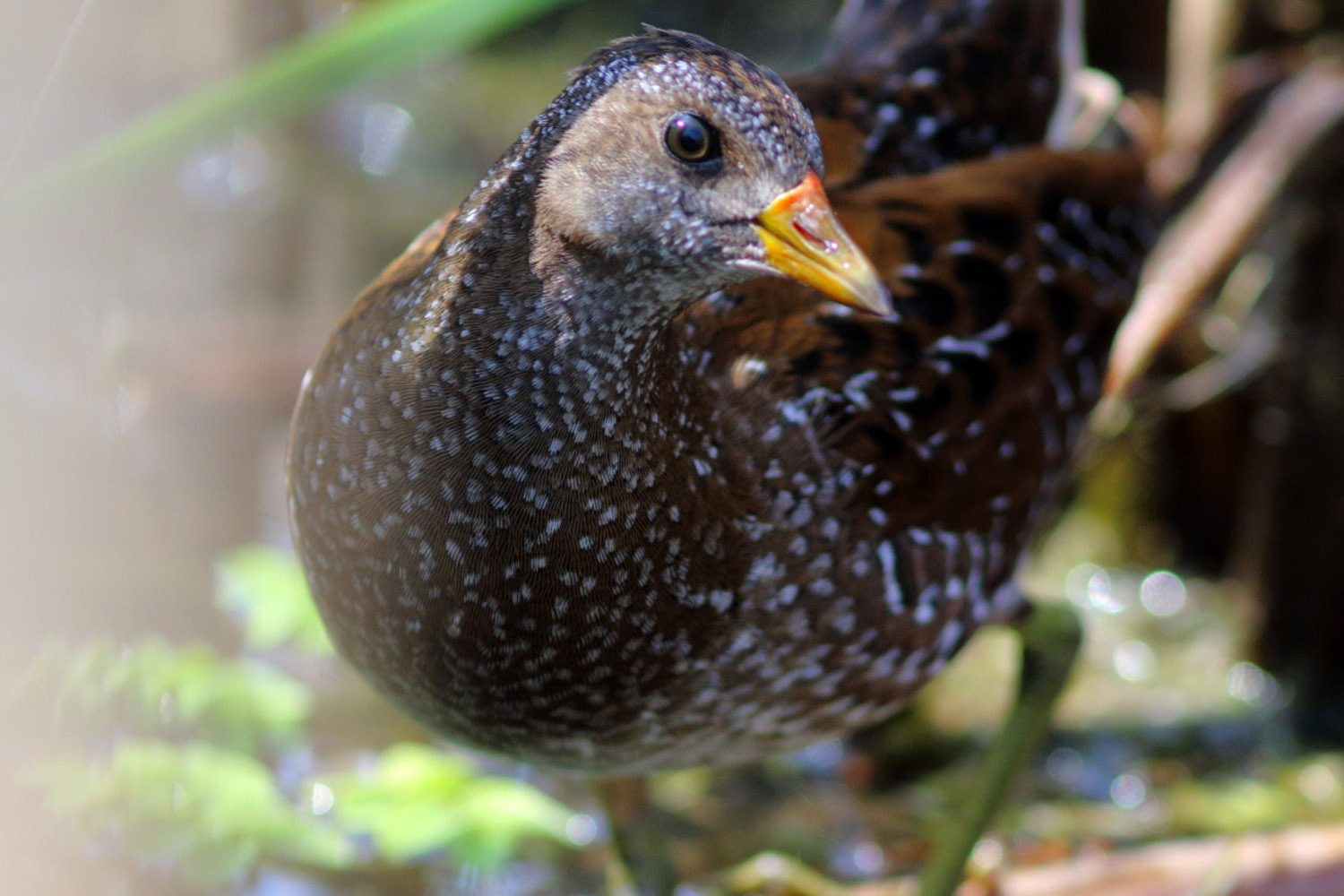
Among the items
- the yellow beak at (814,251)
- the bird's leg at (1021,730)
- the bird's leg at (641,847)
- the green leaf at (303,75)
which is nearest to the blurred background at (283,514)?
the green leaf at (303,75)

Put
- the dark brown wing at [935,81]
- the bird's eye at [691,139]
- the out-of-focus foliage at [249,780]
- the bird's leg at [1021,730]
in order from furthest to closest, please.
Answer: the bird's leg at [1021,730], the dark brown wing at [935,81], the out-of-focus foliage at [249,780], the bird's eye at [691,139]

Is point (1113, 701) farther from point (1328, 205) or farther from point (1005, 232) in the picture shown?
point (1005, 232)

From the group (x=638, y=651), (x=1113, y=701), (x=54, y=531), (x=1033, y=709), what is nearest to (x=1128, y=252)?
(x=1033, y=709)

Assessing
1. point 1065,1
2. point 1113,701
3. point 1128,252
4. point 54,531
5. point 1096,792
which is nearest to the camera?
point 54,531

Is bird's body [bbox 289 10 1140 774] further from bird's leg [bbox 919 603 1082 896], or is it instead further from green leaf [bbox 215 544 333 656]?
green leaf [bbox 215 544 333 656]

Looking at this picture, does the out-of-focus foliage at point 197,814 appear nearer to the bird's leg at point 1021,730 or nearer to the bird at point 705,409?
the bird at point 705,409

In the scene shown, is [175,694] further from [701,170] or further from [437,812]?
[701,170]

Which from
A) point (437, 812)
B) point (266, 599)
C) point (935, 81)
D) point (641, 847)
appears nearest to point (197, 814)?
point (437, 812)

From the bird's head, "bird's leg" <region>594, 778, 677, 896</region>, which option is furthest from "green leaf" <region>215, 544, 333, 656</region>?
the bird's head
